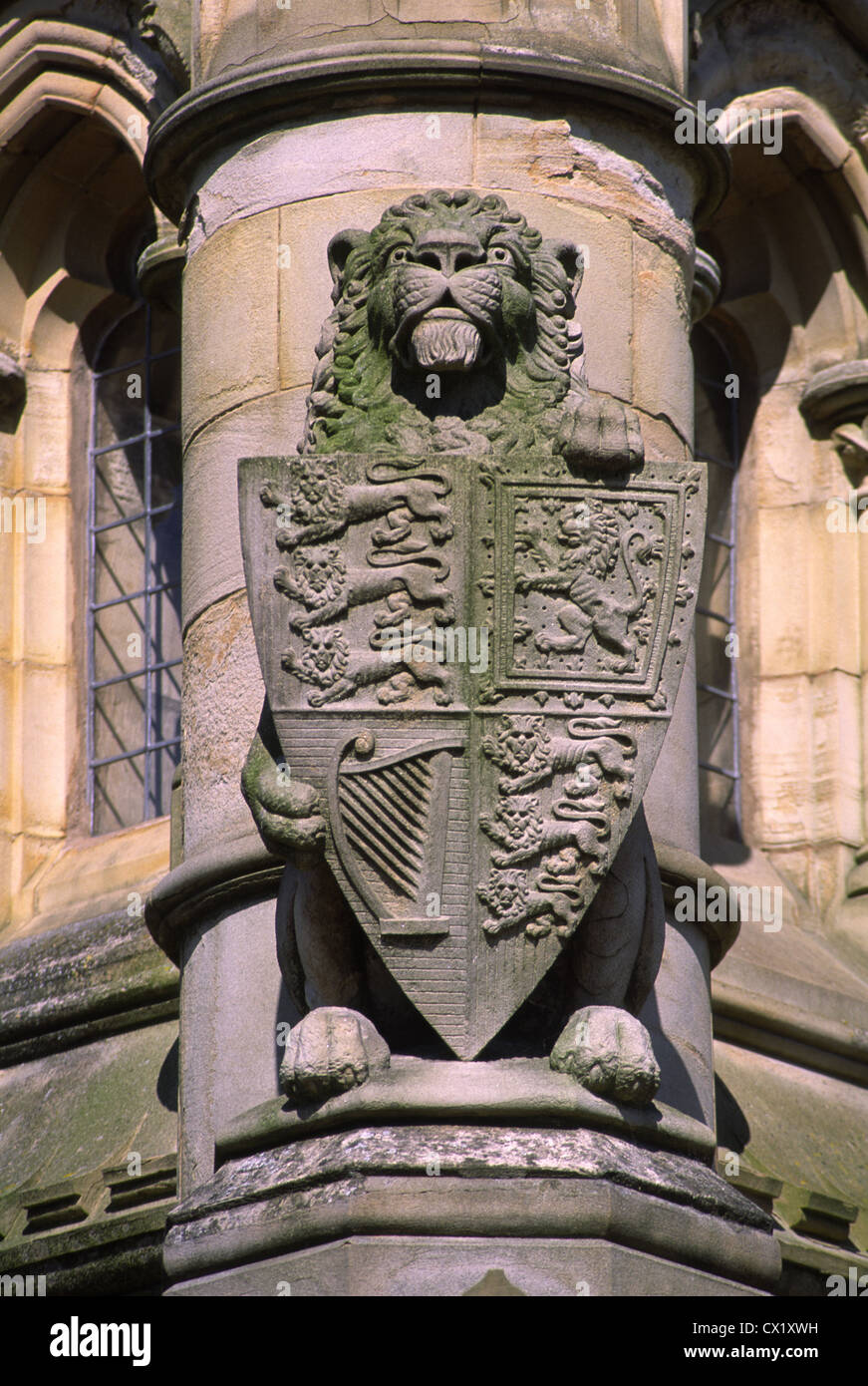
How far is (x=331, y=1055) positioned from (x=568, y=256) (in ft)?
6.05

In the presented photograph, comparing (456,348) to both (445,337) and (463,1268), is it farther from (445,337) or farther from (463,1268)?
(463,1268)

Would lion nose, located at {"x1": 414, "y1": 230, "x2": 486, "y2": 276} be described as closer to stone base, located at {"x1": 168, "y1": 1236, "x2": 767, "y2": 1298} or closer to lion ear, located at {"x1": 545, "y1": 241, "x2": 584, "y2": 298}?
lion ear, located at {"x1": 545, "y1": 241, "x2": 584, "y2": 298}

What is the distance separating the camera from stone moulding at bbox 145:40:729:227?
763 cm

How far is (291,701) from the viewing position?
6.46 m

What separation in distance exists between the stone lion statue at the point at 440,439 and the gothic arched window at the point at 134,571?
3019 mm

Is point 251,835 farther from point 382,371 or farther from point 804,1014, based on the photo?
point 804,1014

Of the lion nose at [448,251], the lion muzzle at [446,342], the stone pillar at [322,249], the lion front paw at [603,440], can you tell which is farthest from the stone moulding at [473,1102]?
the lion nose at [448,251]

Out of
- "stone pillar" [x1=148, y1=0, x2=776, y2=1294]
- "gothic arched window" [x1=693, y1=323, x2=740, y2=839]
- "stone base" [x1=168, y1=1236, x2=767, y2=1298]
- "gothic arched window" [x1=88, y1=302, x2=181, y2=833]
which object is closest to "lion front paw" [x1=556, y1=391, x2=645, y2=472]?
"stone pillar" [x1=148, y1=0, x2=776, y2=1294]

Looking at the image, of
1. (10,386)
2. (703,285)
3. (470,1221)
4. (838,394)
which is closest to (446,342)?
(470,1221)

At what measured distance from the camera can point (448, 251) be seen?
6.75 m

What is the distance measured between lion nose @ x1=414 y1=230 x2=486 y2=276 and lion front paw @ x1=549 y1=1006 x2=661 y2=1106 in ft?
5.24

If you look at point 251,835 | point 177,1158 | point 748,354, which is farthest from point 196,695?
point 748,354

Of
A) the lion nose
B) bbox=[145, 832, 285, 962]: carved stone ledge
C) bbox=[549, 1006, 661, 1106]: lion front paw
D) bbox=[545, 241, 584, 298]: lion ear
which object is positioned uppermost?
bbox=[545, 241, 584, 298]: lion ear

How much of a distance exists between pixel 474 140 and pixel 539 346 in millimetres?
1040
